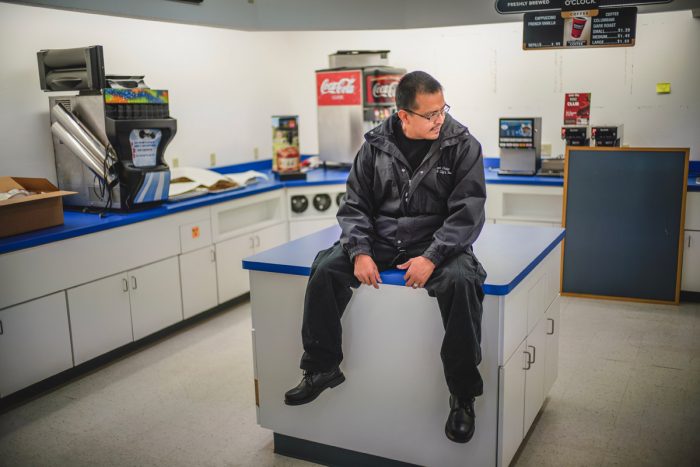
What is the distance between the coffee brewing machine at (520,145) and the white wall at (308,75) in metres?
0.46

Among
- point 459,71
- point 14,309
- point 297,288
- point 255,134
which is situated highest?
point 459,71

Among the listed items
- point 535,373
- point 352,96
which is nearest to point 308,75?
point 352,96

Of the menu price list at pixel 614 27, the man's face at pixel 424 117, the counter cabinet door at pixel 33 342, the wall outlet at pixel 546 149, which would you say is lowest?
the counter cabinet door at pixel 33 342

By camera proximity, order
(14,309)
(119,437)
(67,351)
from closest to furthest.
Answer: (119,437) → (14,309) → (67,351)

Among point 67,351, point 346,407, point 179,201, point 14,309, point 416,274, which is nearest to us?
point 416,274

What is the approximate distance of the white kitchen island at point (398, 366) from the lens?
2586mm

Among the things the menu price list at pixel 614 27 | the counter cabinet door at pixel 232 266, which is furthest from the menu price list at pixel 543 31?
the counter cabinet door at pixel 232 266

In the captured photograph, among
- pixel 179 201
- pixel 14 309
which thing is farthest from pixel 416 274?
pixel 179 201

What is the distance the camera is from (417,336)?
8.66 ft

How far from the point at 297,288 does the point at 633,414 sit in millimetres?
1863

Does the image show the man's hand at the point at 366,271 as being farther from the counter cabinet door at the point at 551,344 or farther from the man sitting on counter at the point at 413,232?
the counter cabinet door at the point at 551,344

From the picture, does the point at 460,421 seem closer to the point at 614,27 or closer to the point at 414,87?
the point at 414,87

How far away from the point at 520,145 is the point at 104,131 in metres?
3.27

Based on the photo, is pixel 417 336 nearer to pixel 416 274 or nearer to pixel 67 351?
pixel 416 274
